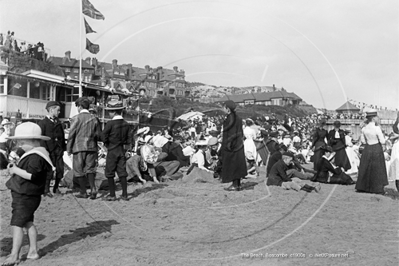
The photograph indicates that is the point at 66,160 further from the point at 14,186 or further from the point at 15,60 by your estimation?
the point at 15,60

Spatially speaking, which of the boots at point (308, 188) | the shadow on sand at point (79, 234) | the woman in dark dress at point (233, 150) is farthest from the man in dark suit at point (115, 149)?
the boots at point (308, 188)

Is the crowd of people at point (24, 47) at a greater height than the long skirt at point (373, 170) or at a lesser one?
greater

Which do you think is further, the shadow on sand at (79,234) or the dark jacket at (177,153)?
the dark jacket at (177,153)

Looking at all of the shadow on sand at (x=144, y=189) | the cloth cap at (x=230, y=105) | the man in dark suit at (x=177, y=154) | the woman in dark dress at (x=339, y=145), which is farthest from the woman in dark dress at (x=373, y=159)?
the man in dark suit at (x=177, y=154)

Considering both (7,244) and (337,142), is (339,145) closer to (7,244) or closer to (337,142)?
(337,142)

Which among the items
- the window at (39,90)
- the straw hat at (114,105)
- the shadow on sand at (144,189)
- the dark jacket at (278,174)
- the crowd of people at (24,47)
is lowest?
the shadow on sand at (144,189)

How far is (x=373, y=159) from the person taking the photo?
28.3ft

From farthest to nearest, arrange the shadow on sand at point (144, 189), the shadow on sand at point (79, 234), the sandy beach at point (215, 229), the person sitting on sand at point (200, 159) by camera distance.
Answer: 1. the person sitting on sand at point (200, 159)
2. the shadow on sand at point (144, 189)
3. the shadow on sand at point (79, 234)
4. the sandy beach at point (215, 229)

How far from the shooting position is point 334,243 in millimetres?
4703

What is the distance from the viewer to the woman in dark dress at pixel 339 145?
40.2 ft

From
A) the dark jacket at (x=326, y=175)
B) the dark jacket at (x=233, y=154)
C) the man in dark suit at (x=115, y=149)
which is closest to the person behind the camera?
the man in dark suit at (x=115, y=149)

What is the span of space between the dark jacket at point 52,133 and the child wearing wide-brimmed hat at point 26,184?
331 cm

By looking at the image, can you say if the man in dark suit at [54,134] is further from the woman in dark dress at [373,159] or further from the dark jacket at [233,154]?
the woman in dark dress at [373,159]

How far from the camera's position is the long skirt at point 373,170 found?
8.63 m
